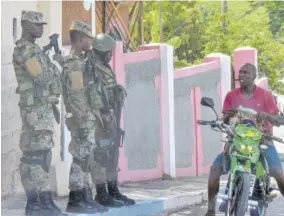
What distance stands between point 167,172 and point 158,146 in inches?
17.2

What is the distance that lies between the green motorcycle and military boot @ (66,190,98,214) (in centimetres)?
134

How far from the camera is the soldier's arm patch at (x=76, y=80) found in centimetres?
725

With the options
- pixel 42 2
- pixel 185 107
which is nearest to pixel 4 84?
pixel 42 2

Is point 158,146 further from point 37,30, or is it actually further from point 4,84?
point 37,30

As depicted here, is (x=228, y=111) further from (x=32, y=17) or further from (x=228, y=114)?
(x=32, y=17)

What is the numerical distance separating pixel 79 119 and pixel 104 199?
1125 mm

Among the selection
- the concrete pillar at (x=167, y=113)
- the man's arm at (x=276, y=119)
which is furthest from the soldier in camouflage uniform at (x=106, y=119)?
the concrete pillar at (x=167, y=113)

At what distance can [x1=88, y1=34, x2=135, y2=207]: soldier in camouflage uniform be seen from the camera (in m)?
7.65

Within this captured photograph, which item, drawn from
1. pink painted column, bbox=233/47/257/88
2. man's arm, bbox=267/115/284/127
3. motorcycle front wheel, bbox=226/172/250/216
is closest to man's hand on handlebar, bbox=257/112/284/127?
man's arm, bbox=267/115/284/127

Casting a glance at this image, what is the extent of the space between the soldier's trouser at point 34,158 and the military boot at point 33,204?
9cm

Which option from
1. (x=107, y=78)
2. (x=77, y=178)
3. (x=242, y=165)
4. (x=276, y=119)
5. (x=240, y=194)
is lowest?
(x=240, y=194)

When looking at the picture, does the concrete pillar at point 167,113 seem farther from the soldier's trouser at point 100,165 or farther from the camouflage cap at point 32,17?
the camouflage cap at point 32,17

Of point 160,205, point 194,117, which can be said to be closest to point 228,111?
point 160,205

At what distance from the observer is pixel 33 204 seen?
22.6 feet
